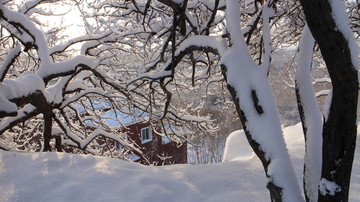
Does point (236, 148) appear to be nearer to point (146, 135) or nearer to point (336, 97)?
point (336, 97)

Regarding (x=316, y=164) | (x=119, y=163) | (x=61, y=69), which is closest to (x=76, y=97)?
(x=61, y=69)

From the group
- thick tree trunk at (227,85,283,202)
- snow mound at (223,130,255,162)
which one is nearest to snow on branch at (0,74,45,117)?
thick tree trunk at (227,85,283,202)

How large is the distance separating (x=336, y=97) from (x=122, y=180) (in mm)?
2388

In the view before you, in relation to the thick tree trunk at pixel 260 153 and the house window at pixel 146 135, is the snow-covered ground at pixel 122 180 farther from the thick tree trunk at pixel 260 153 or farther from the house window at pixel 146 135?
the house window at pixel 146 135

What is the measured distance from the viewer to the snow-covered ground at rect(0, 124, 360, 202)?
119 inches

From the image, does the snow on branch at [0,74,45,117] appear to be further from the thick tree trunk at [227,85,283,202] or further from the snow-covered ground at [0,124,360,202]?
the thick tree trunk at [227,85,283,202]

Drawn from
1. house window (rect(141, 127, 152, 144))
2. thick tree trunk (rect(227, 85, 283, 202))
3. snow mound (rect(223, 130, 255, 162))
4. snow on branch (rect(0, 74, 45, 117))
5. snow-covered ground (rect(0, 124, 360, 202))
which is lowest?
house window (rect(141, 127, 152, 144))

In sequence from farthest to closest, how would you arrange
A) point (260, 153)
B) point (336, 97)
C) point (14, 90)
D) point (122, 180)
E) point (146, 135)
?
point (146, 135) → point (14, 90) → point (122, 180) → point (260, 153) → point (336, 97)

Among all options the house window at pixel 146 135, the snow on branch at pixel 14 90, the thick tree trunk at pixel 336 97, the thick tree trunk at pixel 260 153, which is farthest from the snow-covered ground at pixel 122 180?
the house window at pixel 146 135

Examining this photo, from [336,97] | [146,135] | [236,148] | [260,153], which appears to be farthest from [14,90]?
[146,135]

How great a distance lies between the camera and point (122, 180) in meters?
3.33

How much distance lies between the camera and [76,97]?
5699 mm

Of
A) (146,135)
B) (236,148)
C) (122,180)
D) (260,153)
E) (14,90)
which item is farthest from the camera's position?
(146,135)

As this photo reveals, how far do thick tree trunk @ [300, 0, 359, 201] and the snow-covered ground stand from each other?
1282mm
